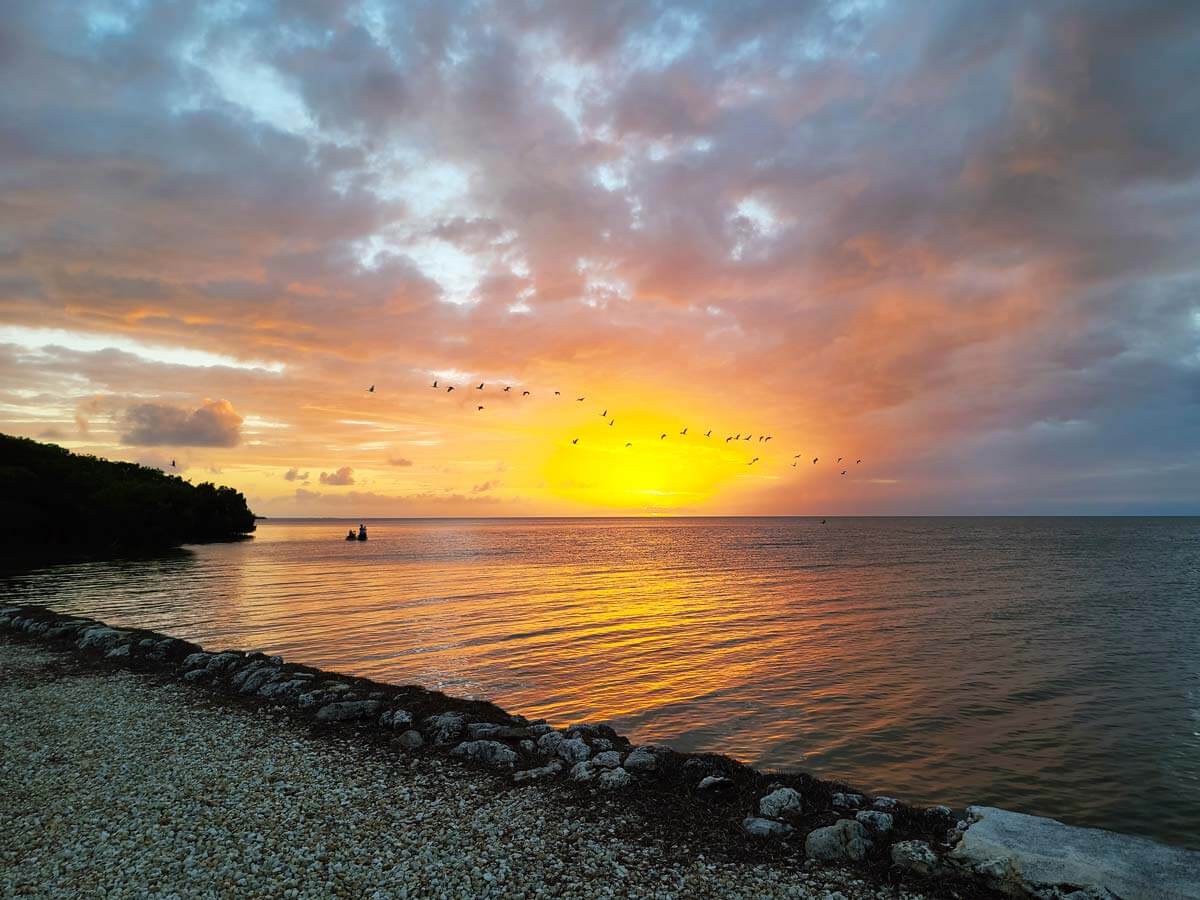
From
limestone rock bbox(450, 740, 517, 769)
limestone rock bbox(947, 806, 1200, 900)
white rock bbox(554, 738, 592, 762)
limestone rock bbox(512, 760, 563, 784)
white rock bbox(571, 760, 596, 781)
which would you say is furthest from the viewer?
white rock bbox(554, 738, 592, 762)

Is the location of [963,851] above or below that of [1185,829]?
above

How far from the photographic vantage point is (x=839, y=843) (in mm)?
8312

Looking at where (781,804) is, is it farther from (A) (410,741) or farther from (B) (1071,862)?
(A) (410,741)

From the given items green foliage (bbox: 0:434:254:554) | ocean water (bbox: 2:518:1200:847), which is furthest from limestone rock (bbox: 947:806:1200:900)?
green foliage (bbox: 0:434:254:554)

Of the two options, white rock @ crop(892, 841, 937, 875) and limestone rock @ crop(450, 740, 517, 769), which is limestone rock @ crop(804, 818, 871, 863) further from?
limestone rock @ crop(450, 740, 517, 769)

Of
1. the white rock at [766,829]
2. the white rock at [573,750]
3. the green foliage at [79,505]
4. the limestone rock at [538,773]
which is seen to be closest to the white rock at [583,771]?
the limestone rock at [538,773]

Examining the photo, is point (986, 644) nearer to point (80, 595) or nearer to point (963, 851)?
point (963, 851)

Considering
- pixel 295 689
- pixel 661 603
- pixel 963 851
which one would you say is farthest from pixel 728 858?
pixel 661 603

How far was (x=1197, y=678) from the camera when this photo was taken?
21.4 meters

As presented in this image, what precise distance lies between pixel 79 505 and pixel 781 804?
9526 centimetres

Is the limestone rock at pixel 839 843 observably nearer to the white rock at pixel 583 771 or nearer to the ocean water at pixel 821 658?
the white rock at pixel 583 771

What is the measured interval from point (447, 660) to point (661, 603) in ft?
63.8

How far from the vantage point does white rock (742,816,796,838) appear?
880 centimetres

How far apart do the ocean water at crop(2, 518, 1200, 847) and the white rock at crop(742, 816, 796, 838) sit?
15.9 ft
